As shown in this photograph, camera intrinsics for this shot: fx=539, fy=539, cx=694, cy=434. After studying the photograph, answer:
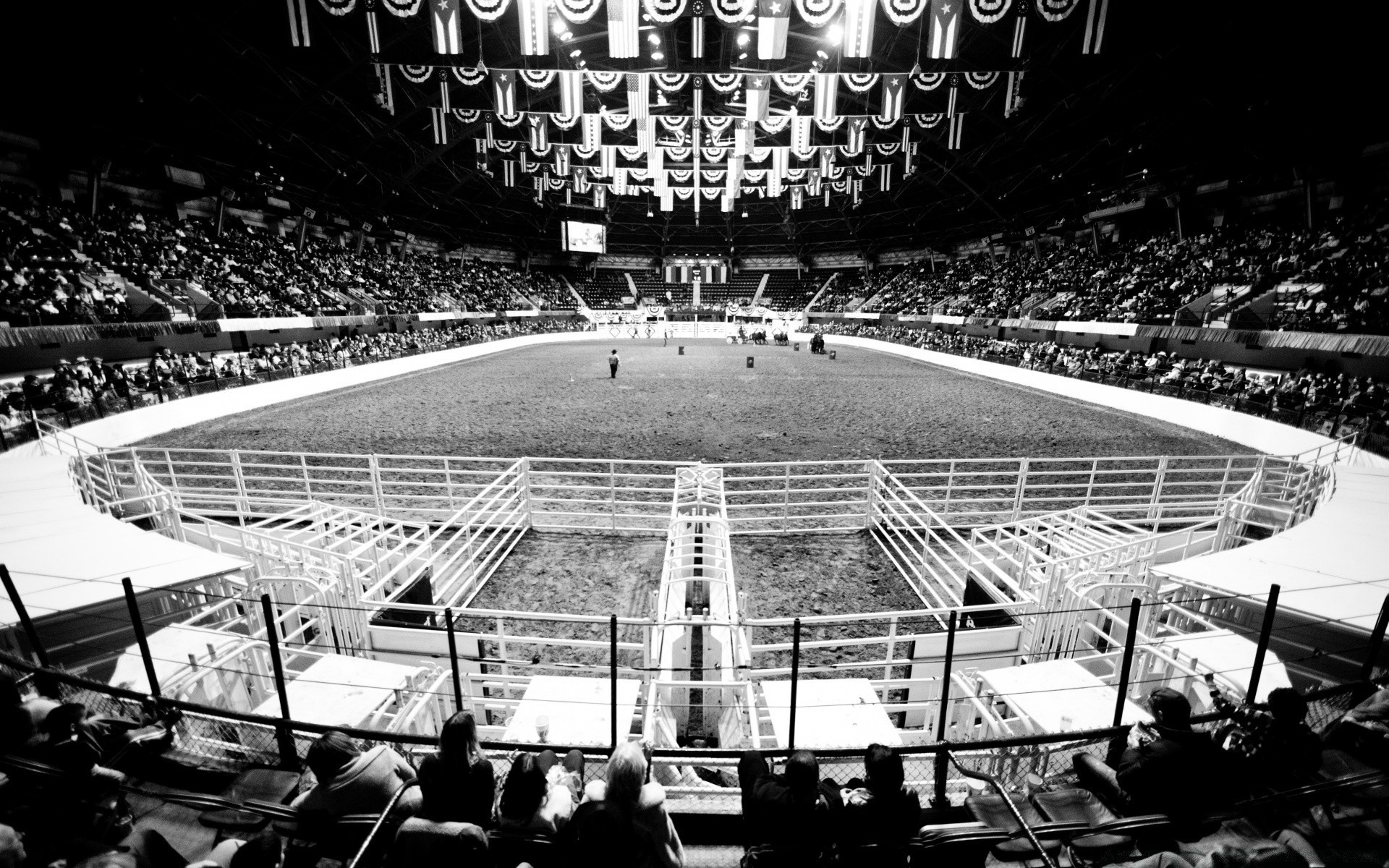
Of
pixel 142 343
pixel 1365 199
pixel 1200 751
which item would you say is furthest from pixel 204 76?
pixel 1365 199

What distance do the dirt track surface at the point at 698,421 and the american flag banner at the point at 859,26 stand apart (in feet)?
37.7

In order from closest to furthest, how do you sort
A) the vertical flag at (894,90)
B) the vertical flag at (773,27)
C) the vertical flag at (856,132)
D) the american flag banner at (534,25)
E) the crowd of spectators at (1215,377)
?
the crowd of spectators at (1215,377), the american flag banner at (534,25), the vertical flag at (773,27), the vertical flag at (894,90), the vertical flag at (856,132)

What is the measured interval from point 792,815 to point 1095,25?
74.0ft

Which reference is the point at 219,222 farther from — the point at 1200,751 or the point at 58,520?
the point at 1200,751

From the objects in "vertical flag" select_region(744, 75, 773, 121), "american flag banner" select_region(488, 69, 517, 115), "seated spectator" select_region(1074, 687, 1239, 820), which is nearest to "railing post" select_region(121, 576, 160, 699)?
"seated spectator" select_region(1074, 687, 1239, 820)

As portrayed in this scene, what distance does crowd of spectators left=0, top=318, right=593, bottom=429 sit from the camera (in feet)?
47.4

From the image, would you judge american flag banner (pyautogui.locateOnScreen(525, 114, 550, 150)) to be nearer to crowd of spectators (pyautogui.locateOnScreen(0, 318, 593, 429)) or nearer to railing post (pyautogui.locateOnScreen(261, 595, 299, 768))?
crowd of spectators (pyautogui.locateOnScreen(0, 318, 593, 429))

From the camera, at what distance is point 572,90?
20.7 metres

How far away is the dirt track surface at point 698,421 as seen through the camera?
13.9m

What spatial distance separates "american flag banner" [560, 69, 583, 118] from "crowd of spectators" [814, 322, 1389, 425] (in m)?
23.3

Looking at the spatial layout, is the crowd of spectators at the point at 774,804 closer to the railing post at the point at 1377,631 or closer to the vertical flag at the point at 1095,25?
the railing post at the point at 1377,631

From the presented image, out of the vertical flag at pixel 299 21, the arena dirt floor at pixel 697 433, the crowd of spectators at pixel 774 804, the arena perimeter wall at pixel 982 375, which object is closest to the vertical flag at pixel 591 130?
the arena dirt floor at pixel 697 433

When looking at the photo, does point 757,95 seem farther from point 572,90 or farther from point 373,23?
point 373,23

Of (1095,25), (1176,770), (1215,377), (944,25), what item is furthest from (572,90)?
(1215,377)
